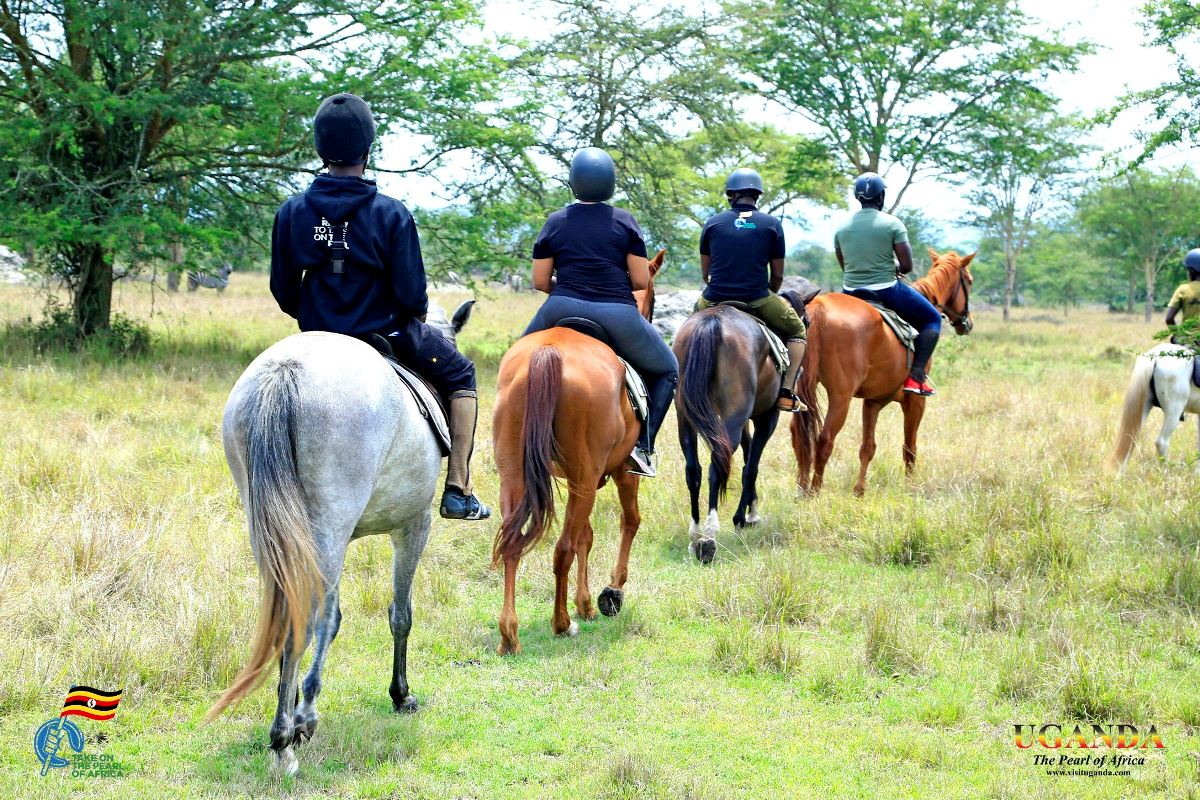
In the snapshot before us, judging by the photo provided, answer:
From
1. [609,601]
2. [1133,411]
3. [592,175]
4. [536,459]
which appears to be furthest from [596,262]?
[1133,411]

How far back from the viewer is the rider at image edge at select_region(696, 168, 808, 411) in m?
8.00

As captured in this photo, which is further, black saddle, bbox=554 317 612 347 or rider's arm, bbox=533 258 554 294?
rider's arm, bbox=533 258 554 294

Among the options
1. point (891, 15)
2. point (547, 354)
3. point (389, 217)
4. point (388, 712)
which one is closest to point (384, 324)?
point (389, 217)

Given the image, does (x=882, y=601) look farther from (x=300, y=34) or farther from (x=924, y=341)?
(x=300, y=34)

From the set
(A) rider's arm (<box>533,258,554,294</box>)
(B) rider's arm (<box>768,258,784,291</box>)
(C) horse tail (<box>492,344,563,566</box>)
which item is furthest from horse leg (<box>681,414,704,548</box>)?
(C) horse tail (<box>492,344,563,566</box>)

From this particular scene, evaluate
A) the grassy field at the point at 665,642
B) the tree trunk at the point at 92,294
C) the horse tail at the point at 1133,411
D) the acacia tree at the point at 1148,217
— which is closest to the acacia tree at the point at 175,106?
the tree trunk at the point at 92,294

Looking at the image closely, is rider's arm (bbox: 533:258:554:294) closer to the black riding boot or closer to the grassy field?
the black riding boot

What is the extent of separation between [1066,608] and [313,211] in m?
4.71

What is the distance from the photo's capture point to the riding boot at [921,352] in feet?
32.4

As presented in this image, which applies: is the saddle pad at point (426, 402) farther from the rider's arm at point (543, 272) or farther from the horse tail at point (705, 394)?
the horse tail at point (705, 394)

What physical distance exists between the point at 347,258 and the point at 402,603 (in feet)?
5.16

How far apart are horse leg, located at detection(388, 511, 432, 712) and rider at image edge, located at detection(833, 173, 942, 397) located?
6.15 m

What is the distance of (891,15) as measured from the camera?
25.8 metres

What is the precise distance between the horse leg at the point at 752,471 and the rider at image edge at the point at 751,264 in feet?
0.83
